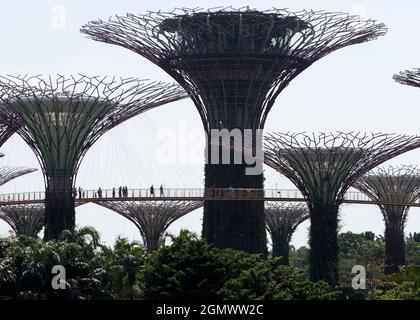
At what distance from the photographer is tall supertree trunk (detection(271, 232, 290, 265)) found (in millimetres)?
106938

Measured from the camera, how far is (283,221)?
108438mm

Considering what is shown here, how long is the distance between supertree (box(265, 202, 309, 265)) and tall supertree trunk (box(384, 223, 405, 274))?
17203 millimetres

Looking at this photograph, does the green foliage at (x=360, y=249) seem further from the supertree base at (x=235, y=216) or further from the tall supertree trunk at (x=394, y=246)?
the supertree base at (x=235, y=216)

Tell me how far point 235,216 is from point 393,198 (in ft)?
83.9

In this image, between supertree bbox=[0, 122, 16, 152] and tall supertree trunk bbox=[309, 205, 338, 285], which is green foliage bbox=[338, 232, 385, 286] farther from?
supertree bbox=[0, 122, 16, 152]

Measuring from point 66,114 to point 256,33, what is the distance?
16.1 metres

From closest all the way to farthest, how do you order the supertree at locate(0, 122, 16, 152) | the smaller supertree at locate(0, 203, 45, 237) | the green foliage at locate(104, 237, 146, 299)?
the green foliage at locate(104, 237, 146, 299), the supertree at locate(0, 122, 16, 152), the smaller supertree at locate(0, 203, 45, 237)

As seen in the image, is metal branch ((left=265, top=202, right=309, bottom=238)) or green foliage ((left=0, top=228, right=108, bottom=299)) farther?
metal branch ((left=265, top=202, right=309, bottom=238))

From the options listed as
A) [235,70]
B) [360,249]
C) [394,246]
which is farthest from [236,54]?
[360,249]

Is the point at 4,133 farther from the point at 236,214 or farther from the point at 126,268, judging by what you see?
the point at 126,268

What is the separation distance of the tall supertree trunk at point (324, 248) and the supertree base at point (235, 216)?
14.5ft

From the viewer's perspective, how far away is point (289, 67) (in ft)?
232

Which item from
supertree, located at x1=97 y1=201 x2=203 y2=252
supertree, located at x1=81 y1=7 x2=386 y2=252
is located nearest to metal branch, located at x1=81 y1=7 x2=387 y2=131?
supertree, located at x1=81 y1=7 x2=386 y2=252
